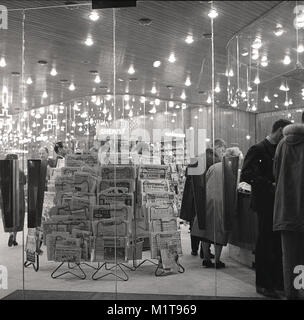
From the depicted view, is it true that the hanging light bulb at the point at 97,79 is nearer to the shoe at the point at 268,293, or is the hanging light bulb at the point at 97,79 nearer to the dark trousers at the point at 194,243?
the dark trousers at the point at 194,243

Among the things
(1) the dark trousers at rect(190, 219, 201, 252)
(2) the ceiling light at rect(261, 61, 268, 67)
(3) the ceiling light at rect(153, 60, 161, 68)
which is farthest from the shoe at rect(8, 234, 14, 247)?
(2) the ceiling light at rect(261, 61, 268, 67)

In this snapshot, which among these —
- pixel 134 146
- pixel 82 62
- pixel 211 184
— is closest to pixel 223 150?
pixel 211 184

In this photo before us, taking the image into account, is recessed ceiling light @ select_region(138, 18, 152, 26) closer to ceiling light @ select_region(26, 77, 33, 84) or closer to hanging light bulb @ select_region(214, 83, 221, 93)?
hanging light bulb @ select_region(214, 83, 221, 93)

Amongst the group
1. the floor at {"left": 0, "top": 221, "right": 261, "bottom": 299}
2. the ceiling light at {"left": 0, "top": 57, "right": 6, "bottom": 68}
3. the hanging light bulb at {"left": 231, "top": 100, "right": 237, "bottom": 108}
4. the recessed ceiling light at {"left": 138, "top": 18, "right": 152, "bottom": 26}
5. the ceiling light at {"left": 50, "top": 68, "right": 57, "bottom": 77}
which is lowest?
the floor at {"left": 0, "top": 221, "right": 261, "bottom": 299}

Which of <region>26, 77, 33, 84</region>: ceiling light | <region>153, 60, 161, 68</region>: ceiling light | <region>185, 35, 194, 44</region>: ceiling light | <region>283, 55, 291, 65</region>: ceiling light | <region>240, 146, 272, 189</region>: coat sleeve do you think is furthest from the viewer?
<region>26, 77, 33, 84</region>: ceiling light

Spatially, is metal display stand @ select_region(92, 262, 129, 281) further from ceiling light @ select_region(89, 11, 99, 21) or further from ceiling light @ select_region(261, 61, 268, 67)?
ceiling light @ select_region(261, 61, 268, 67)

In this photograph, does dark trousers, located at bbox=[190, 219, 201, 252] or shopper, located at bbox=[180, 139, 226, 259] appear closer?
shopper, located at bbox=[180, 139, 226, 259]

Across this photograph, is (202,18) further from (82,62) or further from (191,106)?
(82,62)

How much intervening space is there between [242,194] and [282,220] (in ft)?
4.30

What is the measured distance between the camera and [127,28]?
591 centimetres

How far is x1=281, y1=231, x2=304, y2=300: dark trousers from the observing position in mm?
3322

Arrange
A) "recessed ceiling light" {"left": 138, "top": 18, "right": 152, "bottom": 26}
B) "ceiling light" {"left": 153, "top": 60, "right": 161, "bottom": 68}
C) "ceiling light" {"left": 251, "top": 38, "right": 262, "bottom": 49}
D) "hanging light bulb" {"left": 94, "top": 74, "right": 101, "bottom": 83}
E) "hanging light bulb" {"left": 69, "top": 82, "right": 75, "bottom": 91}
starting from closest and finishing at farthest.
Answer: "hanging light bulb" {"left": 94, "top": 74, "right": 101, "bottom": 83}
"recessed ceiling light" {"left": 138, "top": 18, "right": 152, "bottom": 26}
"ceiling light" {"left": 251, "top": 38, "right": 262, "bottom": 49}
"hanging light bulb" {"left": 69, "top": 82, "right": 75, "bottom": 91}
"ceiling light" {"left": 153, "top": 60, "right": 161, "bottom": 68}

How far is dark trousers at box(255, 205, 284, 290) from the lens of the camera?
3686 millimetres

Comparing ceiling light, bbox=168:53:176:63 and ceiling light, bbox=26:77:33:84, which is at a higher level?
ceiling light, bbox=168:53:176:63
